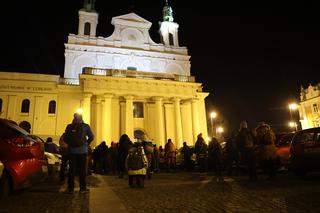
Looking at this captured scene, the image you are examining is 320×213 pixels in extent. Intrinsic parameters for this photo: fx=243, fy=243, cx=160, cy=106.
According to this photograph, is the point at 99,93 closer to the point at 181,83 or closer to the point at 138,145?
the point at 181,83

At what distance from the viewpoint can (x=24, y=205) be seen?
4.39 meters

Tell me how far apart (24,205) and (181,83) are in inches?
968

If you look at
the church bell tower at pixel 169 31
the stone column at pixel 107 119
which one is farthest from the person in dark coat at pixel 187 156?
the church bell tower at pixel 169 31

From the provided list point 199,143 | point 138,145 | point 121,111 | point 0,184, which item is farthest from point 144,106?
point 0,184

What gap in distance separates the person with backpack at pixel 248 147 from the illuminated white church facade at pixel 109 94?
57.5 ft

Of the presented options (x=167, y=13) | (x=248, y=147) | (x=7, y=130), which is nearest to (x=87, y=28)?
(x=167, y=13)

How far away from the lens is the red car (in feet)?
16.5

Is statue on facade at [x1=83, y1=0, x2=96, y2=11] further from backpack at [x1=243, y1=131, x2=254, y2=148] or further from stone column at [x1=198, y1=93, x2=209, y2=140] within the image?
backpack at [x1=243, y1=131, x2=254, y2=148]

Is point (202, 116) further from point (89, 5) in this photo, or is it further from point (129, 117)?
point (89, 5)

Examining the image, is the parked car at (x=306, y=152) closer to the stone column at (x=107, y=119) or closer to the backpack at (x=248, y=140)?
the backpack at (x=248, y=140)

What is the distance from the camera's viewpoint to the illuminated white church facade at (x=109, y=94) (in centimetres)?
2552

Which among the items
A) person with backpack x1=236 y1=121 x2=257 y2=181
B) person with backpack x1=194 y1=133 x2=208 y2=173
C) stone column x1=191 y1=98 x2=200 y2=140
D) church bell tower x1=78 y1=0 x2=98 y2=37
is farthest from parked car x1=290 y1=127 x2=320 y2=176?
church bell tower x1=78 y1=0 x2=98 y2=37

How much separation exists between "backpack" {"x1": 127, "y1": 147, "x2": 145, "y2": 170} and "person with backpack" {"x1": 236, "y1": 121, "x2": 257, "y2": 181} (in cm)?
348

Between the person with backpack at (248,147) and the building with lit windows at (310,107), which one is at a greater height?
the building with lit windows at (310,107)
